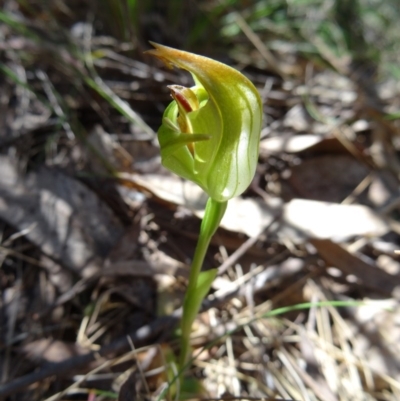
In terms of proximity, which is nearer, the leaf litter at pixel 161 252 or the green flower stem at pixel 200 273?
the green flower stem at pixel 200 273

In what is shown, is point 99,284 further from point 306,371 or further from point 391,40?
point 391,40

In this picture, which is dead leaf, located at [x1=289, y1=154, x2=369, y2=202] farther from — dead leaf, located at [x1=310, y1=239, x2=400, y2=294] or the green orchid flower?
the green orchid flower

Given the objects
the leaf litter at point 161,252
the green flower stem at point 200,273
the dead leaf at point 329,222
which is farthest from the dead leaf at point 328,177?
the green flower stem at point 200,273

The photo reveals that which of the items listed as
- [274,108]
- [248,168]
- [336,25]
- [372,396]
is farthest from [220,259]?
[336,25]

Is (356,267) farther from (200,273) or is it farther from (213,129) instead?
(213,129)

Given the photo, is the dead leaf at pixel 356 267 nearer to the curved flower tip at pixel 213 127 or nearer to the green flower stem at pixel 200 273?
the green flower stem at pixel 200 273
